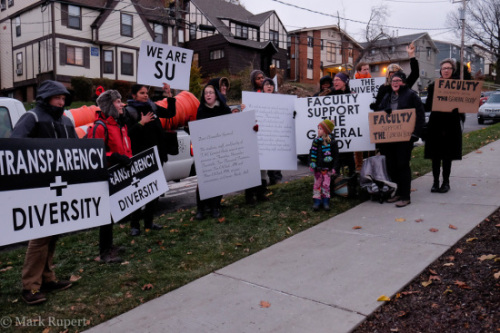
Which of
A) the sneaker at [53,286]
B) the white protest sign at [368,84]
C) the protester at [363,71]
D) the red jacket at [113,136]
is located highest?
the protester at [363,71]

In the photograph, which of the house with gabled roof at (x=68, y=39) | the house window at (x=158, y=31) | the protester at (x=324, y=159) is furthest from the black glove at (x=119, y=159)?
the house window at (x=158, y=31)

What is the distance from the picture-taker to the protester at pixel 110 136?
5.17 m

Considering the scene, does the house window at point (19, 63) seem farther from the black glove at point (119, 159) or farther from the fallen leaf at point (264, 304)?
the fallen leaf at point (264, 304)

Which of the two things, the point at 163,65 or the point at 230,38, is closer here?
the point at 163,65

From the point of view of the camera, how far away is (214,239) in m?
5.82

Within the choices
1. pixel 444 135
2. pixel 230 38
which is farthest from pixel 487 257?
pixel 230 38

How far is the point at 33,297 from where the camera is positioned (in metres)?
4.18

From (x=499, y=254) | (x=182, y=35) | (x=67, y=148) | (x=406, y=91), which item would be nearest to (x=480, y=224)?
(x=499, y=254)

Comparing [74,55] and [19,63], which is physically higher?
[74,55]

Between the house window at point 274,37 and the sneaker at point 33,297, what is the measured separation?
45258 millimetres

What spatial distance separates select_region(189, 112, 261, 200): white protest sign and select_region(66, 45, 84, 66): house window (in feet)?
98.5

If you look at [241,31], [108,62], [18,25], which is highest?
[241,31]

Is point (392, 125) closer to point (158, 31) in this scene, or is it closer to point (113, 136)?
point (113, 136)

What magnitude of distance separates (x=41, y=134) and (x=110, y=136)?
1079 millimetres
